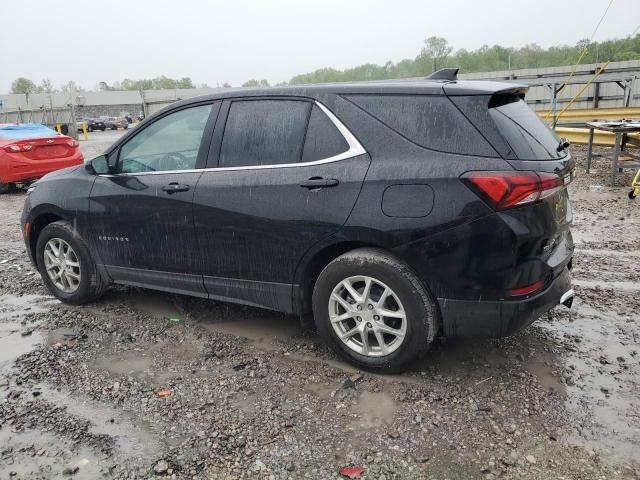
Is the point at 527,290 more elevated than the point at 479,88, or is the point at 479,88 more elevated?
the point at 479,88

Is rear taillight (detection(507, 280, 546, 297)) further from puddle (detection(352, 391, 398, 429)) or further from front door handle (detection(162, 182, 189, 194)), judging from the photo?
front door handle (detection(162, 182, 189, 194))

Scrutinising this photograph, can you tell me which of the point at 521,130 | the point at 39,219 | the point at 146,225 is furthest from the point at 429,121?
the point at 39,219

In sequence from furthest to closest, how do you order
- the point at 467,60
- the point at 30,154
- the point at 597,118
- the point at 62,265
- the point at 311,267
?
1. the point at 467,60
2. the point at 597,118
3. the point at 30,154
4. the point at 62,265
5. the point at 311,267

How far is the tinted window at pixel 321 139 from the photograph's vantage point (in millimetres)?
3447

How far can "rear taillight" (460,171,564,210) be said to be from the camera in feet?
9.64

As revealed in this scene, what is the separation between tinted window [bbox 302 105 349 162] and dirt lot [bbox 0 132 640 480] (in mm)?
1375

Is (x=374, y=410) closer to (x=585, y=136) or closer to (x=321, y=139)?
(x=321, y=139)

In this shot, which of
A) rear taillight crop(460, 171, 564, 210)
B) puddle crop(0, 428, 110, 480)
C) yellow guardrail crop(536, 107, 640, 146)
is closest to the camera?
puddle crop(0, 428, 110, 480)

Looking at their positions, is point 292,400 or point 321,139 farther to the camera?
point 321,139

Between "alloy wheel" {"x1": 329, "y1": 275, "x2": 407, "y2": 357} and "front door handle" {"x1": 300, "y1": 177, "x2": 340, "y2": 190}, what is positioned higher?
"front door handle" {"x1": 300, "y1": 177, "x2": 340, "y2": 190}

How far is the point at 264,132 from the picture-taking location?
12.3 ft

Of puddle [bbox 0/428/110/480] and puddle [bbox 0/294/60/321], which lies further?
puddle [bbox 0/294/60/321]

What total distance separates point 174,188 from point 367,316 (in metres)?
1.70

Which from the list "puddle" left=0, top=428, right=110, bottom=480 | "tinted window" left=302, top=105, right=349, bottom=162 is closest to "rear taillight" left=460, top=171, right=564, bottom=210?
"tinted window" left=302, top=105, right=349, bottom=162
